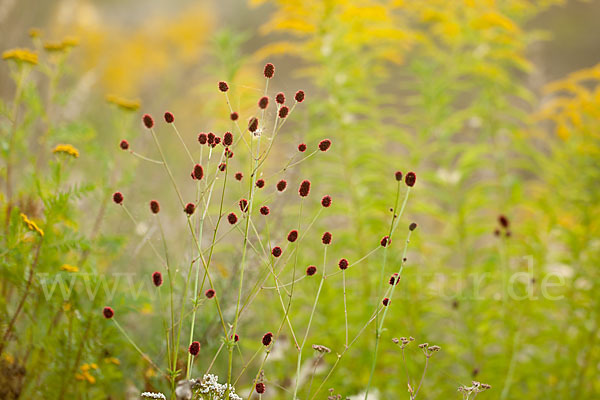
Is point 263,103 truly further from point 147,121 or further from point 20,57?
point 20,57

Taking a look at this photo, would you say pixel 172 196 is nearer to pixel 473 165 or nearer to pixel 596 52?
pixel 473 165

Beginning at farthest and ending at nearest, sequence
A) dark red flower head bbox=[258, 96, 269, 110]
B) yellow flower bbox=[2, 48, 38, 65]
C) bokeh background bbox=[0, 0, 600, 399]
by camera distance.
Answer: bokeh background bbox=[0, 0, 600, 399] → yellow flower bbox=[2, 48, 38, 65] → dark red flower head bbox=[258, 96, 269, 110]

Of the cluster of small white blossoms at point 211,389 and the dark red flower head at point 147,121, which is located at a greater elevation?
the dark red flower head at point 147,121

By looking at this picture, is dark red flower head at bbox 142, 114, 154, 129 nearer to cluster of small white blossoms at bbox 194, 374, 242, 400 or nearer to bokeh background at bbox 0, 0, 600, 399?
cluster of small white blossoms at bbox 194, 374, 242, 400

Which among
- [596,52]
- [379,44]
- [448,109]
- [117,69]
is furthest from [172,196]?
[596,52]

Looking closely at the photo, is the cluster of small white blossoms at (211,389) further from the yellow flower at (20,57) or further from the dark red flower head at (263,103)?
the yellow flower at (20,57)

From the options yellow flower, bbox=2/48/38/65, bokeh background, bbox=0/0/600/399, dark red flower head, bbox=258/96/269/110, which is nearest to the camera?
dark red flower head, bbox=258/96/269/110

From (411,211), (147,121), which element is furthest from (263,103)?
(411,211)

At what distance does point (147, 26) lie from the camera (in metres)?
7.27

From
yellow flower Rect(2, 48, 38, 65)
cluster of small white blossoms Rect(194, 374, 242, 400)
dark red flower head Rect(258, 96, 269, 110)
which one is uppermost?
yellow flower Rect(2, 48, 38, 65)

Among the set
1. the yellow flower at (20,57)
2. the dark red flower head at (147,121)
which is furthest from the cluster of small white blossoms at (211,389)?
the yellow flower at (20,57)

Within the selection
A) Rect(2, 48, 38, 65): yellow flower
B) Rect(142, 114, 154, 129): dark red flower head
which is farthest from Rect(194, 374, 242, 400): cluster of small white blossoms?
Rect(2, 48, 38, 65): yellow flower

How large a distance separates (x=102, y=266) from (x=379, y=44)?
163 centimetres

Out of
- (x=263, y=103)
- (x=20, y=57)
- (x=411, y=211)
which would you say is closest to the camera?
(x=263, y=103)
